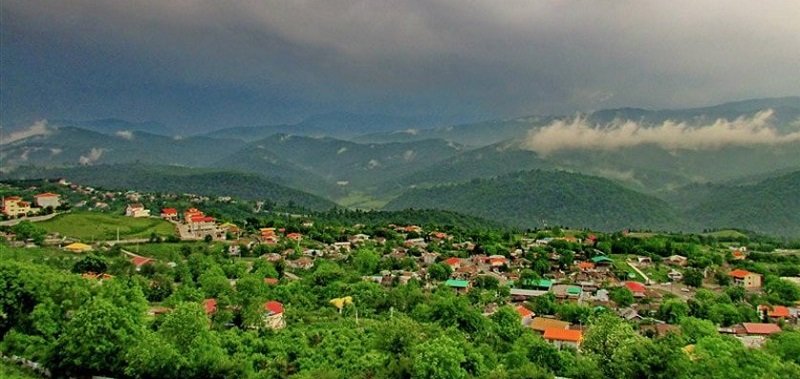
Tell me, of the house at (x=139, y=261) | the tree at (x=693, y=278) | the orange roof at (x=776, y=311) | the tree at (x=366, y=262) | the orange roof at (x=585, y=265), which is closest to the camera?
the orange roof at (x=776, y=311)

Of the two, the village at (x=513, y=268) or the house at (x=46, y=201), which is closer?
the village at (x=513, y=268)

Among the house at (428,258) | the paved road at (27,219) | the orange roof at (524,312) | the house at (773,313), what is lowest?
the house at (428,258)

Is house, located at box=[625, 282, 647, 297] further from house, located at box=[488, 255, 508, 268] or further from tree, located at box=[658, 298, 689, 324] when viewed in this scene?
house, located at box=[488, 255, 508, 268]

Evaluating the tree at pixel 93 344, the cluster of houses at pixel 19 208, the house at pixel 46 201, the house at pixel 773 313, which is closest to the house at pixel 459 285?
the house at pixel 773 313

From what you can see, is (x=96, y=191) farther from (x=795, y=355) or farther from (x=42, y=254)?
(x=795, y=355)

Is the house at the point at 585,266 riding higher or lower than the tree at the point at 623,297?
lower

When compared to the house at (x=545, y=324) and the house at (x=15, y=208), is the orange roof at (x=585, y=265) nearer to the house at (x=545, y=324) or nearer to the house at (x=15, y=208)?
the house at (x=545, y=324)

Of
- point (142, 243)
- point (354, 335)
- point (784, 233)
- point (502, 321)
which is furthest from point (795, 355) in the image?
point (784, 233)

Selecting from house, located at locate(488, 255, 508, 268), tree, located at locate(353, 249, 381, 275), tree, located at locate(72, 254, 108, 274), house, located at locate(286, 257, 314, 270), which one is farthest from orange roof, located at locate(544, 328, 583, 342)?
tree, located at locate(72, 254, 108, 274)
